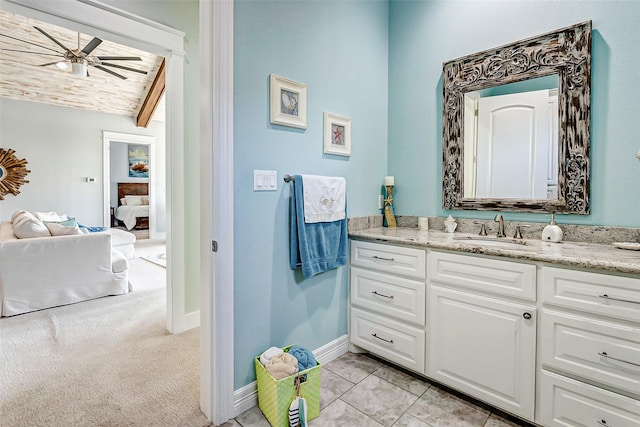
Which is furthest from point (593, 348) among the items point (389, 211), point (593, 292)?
point (389, 211)

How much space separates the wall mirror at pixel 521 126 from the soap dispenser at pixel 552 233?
0.10 m

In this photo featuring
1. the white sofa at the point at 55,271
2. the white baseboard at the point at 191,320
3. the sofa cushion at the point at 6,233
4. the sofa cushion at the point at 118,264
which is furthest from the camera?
the sofa cushion at the point at 118,264

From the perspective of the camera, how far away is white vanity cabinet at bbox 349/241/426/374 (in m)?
1.93

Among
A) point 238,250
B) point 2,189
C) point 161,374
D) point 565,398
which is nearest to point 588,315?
point 565,398

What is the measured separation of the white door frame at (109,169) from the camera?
6625 millimetres

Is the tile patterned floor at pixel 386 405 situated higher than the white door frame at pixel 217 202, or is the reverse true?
the white door frame at pixel 217 202

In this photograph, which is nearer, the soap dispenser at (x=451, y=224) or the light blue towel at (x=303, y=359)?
the light blue towel at (x=303, y=359)

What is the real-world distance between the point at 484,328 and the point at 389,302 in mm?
571

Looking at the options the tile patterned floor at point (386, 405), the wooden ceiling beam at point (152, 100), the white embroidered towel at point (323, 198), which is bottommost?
the tile patterned floor at point (386, 405)

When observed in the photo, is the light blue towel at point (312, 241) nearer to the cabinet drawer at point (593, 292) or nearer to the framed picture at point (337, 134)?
the framed picture at point (337, 134)

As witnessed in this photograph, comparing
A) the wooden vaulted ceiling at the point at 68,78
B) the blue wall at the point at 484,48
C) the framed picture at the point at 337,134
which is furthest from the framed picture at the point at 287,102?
the wooden vaulted ceiling at the point at 68,78

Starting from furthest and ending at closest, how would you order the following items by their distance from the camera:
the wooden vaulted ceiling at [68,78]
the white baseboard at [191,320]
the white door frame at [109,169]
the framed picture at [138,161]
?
the framed picture at [138,161], the white door frame at [109,169], the wooden vaulted ceiling at [68,78], the white baseboard at [191,320]

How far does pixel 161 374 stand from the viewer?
80.9 inches

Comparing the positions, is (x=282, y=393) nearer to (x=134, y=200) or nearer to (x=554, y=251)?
(x=554, y=251)
